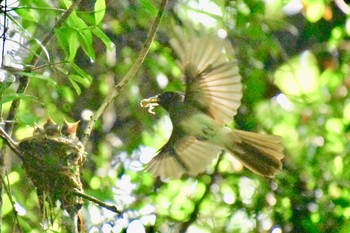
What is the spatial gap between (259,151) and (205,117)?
310 mm

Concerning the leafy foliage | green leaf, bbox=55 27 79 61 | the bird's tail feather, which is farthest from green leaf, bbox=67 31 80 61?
the leafy foliage

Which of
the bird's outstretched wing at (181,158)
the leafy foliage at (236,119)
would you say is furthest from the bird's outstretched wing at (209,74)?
the leafy foliage at (236,119)

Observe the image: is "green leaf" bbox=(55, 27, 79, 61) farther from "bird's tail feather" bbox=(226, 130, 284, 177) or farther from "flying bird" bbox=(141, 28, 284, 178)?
"bird's tail feather" bbox=(226, 130, 284, 177)

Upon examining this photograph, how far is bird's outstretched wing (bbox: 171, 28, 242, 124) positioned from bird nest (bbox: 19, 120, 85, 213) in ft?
1.74

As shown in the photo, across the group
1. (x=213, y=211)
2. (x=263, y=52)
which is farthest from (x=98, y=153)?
(x=263, y=52)

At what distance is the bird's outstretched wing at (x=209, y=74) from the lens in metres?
3.71

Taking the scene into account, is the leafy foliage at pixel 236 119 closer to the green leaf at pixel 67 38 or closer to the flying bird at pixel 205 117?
the flying bird at pixel 205 117

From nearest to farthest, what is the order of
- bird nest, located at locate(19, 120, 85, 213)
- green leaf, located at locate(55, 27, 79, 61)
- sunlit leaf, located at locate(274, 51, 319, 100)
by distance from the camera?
green leaf, located at locate(55, 27, 79, 61)
bird nest, located at locate(19, 120, 85, 213)
sunlit leaf, located at locate(274, 51, 319, 100)

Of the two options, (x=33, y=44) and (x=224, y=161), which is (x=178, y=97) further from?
(x=224, y=161)

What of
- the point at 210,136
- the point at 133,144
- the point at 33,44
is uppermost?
the point at 33,44

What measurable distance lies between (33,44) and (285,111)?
1.87 metres

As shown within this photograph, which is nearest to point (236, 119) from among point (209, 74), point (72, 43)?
point (209, 74)

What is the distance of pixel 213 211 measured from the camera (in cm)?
534

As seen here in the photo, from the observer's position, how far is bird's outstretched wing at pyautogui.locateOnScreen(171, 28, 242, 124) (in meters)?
3.71
